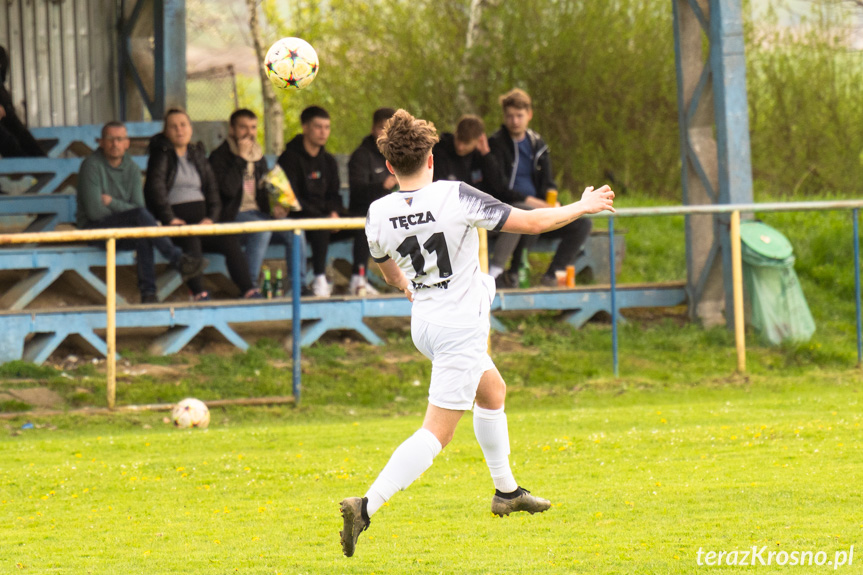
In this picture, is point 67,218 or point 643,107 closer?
point 67,218

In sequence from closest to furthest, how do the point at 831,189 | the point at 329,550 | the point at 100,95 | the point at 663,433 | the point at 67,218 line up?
1. the point at 329,550
2. the point at 663,433
3. the point at 67,218
4. the point at 100,95
5. the point at 831,189

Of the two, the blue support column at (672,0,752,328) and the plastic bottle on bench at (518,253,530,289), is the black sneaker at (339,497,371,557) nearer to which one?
the plastic bottle on bench at (518,253,530,289)

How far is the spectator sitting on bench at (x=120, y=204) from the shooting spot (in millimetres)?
10781

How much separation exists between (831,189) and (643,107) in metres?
4.14

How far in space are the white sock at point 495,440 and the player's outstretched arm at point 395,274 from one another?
2.12 ft

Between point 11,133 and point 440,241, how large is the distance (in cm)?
987

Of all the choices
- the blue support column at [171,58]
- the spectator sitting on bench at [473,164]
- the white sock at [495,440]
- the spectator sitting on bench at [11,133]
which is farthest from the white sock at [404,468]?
the blue support column at [171,58]

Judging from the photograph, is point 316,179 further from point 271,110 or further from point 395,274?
point 271,110

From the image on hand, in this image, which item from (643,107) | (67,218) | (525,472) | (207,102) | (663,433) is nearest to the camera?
(525,472)

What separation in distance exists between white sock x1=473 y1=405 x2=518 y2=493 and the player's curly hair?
46.9 inches

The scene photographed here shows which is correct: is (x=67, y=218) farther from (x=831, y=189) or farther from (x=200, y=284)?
(x=831, y=189)

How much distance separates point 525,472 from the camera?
6824 mm

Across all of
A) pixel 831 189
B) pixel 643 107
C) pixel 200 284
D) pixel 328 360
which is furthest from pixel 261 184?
pixel 831 189

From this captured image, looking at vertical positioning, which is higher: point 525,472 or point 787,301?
point 787,301
